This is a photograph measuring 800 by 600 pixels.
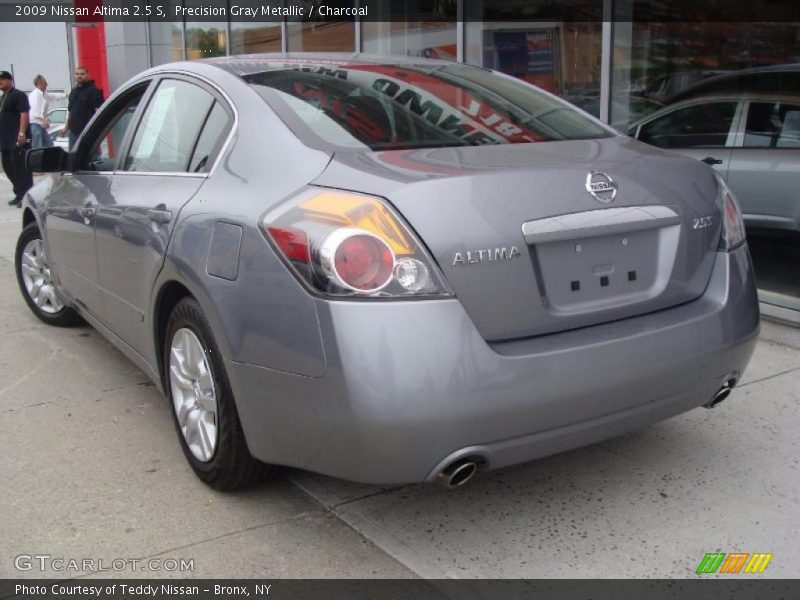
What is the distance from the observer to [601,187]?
2.69 metres

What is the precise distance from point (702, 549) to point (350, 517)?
118 cm

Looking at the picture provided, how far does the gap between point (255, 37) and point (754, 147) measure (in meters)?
9.03

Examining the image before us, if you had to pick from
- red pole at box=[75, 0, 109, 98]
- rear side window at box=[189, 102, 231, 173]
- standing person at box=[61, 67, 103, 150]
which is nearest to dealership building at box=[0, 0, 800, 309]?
standing person at box=[61, 67, 103, 150]

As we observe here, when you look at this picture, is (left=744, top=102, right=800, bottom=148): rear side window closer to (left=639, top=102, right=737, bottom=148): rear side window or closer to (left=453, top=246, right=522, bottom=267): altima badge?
(left=639, top=102, right=737, bottom=148): rear side window

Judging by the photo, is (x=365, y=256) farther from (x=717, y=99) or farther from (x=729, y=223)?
(x=717, y=99)

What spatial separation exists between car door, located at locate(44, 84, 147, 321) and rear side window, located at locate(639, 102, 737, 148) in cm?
383

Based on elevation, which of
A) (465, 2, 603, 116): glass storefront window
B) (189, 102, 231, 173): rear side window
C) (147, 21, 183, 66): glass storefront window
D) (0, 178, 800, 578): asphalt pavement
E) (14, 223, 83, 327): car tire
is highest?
(147, 21, 183, 66): glass storefront window

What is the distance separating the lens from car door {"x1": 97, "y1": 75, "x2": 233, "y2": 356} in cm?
325

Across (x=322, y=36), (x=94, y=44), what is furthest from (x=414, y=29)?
(x=94, y=44)

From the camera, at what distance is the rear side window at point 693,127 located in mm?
5812

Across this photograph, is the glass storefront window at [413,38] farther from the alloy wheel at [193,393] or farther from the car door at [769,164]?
the alloy wheel at [193,393]

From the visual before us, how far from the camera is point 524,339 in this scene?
2549mm

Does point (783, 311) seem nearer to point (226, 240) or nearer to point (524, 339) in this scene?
point (524, 339)

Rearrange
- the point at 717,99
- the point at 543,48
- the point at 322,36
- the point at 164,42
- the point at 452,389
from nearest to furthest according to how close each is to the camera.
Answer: the point at 452,389 → the point at 717,99 → the point at 543,48 → the point at 322,36 → the point at 164,42
